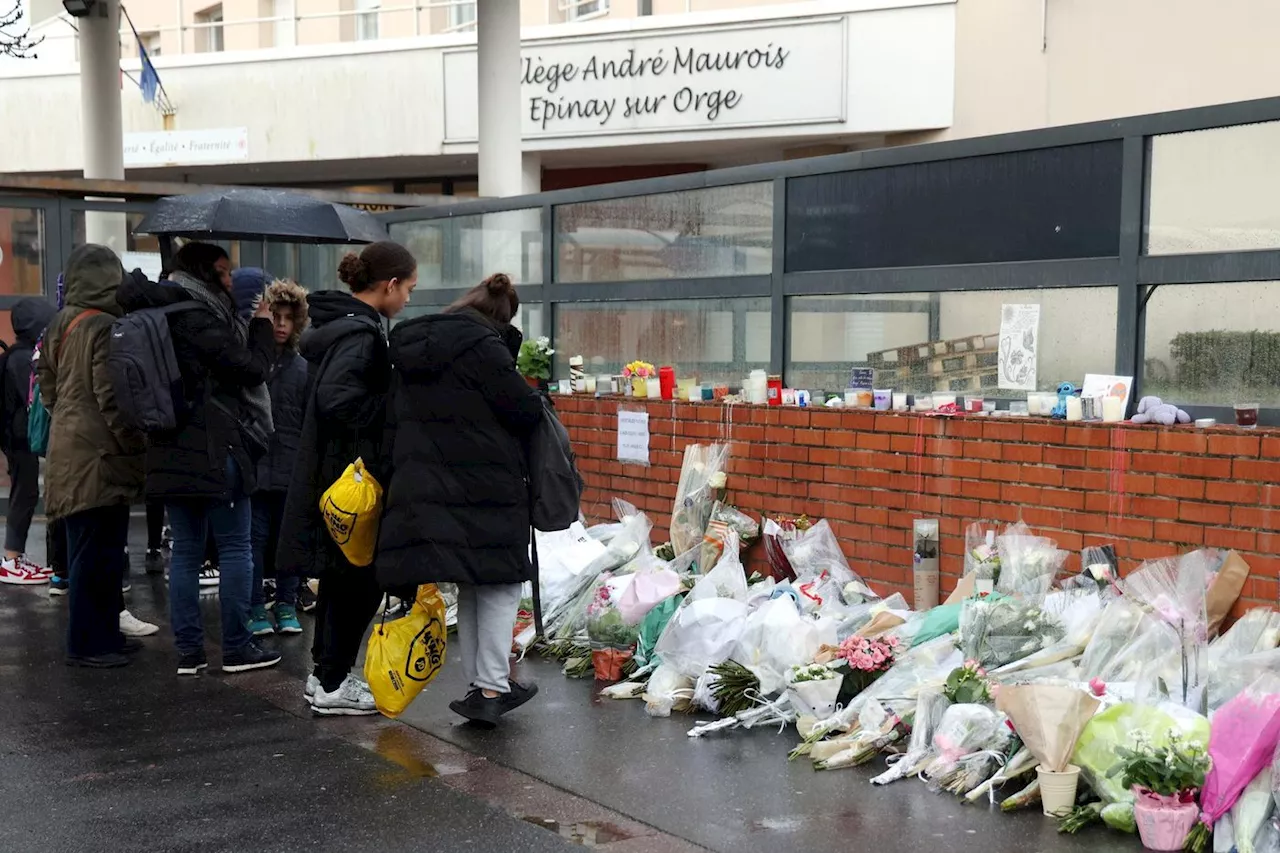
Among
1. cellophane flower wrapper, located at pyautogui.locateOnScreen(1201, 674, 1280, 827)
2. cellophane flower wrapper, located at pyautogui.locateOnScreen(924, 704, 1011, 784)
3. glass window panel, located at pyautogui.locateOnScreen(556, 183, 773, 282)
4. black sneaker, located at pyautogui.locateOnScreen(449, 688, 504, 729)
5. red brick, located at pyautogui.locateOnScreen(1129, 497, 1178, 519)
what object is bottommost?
black sneaker, located at pyautogui.locateOnScreen(449, 688, 504, 729)

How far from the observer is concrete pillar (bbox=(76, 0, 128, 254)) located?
15.0 meters

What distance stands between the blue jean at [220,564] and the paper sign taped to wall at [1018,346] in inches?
→ 136

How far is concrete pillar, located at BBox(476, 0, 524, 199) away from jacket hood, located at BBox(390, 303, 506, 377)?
657cm

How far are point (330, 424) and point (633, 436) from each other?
265cm

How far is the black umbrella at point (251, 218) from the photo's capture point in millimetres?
8828

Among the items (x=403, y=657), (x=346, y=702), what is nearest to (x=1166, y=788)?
(x=403, y=657)

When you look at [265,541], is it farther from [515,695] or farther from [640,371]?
[515,695]

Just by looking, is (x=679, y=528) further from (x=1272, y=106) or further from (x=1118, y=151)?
(x=1272, y=106)

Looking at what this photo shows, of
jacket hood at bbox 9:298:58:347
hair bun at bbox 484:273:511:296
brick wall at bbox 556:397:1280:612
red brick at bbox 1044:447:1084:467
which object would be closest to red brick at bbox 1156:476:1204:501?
brick wall at bbox 556:397:1280:612

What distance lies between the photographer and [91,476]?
261 inches

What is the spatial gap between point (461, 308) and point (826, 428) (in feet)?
6.77

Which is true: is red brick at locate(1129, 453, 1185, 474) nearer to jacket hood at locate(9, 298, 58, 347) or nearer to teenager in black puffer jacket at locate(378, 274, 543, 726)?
teenager in black puffer jacket at locate(378, 274, 543, 726)

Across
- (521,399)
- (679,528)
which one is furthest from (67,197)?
(521,399)

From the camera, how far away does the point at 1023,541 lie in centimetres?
570
